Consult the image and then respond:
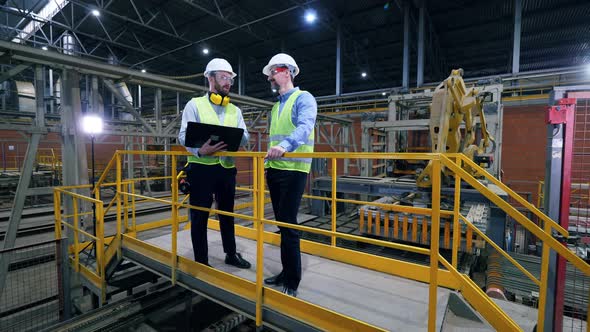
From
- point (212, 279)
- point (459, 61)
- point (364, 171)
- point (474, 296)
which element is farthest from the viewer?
point (459, 61)

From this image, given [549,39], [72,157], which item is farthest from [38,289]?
[549,39]

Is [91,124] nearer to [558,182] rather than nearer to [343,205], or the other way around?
[558,182]

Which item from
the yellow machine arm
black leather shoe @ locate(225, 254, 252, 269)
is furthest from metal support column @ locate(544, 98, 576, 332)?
black leather shoe @ locate(225, 254, 252, 269)

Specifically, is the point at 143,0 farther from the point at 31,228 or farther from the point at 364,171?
the point at 364,171

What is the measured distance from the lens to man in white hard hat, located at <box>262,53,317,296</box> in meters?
2.31

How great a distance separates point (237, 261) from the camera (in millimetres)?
3129

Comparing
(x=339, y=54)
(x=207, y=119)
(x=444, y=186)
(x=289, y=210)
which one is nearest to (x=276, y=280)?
(x=289, y=210)

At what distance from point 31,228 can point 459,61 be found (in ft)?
75.0

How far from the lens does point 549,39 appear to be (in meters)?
14.7

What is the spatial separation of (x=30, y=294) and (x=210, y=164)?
485 centimetres

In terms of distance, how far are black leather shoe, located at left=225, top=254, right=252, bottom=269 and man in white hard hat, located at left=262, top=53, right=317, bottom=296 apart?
2.42 ft

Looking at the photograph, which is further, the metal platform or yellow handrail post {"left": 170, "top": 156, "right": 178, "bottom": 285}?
yellow handrail post {"left": 170, "top": 156, "right": 178, "bottom": 285}

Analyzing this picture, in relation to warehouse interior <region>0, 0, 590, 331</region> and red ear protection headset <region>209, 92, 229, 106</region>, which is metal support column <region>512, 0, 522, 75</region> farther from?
red ear protection headset <region>209, 92, 229, 106</region>

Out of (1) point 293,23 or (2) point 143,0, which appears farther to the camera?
(1) point 293,23
